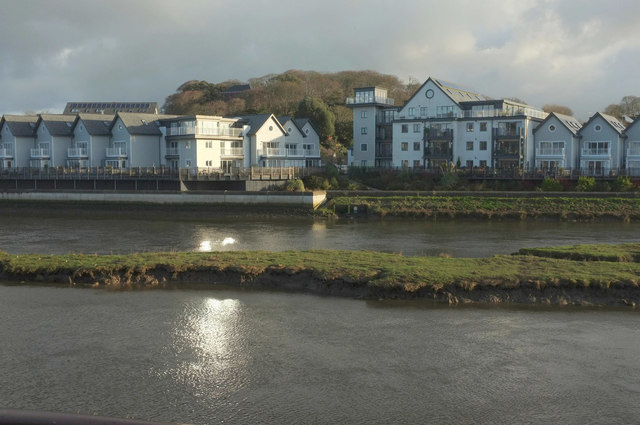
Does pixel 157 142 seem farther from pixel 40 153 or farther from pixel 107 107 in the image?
pixel 107 107

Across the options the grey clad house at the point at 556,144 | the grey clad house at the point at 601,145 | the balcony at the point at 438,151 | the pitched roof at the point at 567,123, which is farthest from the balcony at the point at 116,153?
the grey clad house at the point at 601,145

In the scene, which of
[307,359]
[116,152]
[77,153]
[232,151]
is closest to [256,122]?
[232,151]

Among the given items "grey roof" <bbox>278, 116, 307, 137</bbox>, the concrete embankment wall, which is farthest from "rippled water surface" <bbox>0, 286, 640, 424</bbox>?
"grey roof" <bbox>278, 116, 307, 137</bbox>

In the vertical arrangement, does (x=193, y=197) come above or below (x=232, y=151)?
below

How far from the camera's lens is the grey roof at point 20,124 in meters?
70.8

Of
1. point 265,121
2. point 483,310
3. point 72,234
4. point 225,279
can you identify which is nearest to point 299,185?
point 265,121

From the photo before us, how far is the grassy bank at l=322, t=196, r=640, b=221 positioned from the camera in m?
43.1

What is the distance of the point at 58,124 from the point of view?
70.1 metres

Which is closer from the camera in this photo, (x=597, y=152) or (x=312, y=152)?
(x=597, y=152)

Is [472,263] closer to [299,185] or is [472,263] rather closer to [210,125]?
[299,185]

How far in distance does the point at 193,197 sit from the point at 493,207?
24.7m

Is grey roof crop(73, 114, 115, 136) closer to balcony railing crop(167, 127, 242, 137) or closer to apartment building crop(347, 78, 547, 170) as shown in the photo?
balcony railing crop(167, 127, 242, 137)

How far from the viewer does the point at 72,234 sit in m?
37.5

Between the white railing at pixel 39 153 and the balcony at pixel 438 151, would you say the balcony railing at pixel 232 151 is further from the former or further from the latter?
the white railing at pixel 39 153
